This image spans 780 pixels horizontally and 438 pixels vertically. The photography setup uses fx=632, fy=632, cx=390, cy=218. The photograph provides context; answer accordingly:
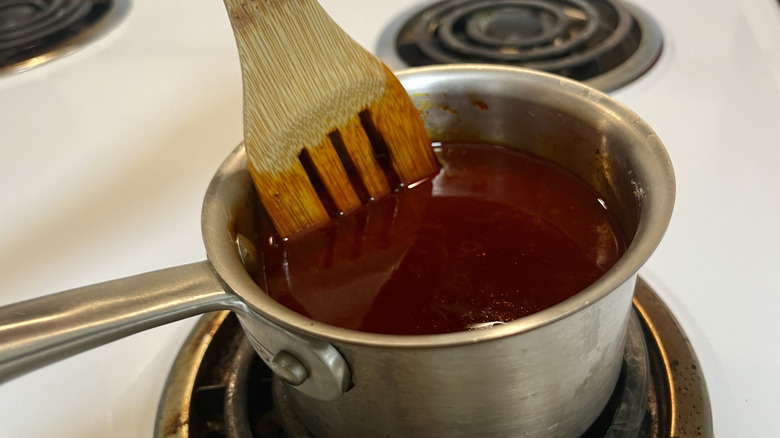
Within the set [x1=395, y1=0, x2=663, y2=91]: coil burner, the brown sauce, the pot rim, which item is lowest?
the brown sauce

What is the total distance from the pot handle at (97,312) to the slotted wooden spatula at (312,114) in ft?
0.55

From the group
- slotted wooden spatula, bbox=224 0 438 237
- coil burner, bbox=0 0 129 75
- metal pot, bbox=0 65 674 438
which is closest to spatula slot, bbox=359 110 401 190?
slotted wooden spatula, bbox=224 0 438 237

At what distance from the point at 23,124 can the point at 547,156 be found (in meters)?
0.78

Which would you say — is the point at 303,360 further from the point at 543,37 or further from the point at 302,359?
the point at 543,37

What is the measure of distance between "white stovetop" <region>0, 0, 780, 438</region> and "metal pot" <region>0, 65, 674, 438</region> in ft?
0.41

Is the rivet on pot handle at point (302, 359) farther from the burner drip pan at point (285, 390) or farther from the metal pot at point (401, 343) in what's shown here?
the burner drip pan at point (285, 390)

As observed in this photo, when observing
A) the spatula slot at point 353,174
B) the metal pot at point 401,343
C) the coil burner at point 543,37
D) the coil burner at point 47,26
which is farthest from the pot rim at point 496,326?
the coil burner at point 47,26

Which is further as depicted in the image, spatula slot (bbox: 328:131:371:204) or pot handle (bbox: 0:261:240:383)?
spatula slot (bbox: 328:131:371:204)

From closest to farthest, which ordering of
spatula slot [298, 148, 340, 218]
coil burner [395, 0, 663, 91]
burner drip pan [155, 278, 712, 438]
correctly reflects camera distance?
burner drip pan [155, 278, 712, 438], spatula slot [298, 148, 340, 218], coil burner [395, 0, 663, 91]

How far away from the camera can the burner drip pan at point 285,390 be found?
55 cm

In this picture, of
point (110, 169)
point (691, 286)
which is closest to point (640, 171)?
point (691, 286)

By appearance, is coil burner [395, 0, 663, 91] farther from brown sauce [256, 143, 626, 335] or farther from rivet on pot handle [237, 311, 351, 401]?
rivet on pot handle [237, 311, 351, 401]

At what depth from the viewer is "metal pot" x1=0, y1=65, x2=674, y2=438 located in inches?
16.2

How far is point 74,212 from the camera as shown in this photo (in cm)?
81
